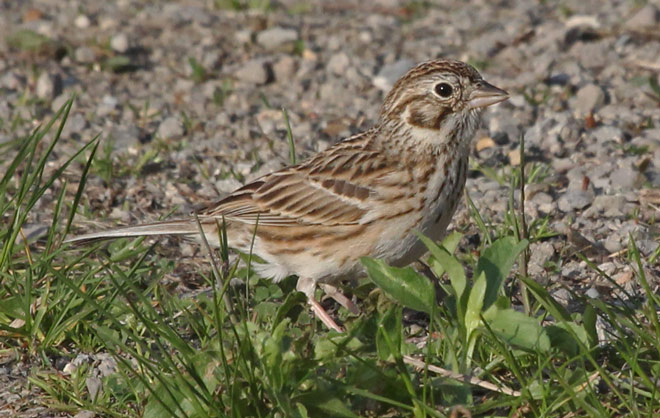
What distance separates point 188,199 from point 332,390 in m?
3.15

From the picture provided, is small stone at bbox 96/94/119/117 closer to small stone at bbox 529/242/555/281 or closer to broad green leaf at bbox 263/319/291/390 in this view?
small stone at bbox 529/242/555/281

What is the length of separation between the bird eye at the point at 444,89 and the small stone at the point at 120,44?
4479 mm

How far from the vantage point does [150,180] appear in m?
6.91

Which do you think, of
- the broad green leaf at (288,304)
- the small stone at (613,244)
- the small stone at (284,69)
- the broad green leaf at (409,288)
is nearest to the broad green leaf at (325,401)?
the broad green leaf at (288,304)

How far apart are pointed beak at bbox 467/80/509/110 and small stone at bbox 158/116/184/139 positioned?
288 cm

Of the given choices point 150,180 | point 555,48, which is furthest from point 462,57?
point 150,180

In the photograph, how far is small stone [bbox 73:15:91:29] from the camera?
985 centimetres

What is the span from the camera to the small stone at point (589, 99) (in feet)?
25.4

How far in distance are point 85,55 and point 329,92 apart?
84.4 inches

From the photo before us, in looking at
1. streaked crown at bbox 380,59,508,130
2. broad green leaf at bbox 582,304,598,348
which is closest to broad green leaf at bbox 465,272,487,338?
broad green leaf at bbox 582,304,598,348

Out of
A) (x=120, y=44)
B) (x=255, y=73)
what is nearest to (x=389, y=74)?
(x=255, y=73)

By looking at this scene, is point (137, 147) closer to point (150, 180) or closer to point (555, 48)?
point (150, 180)

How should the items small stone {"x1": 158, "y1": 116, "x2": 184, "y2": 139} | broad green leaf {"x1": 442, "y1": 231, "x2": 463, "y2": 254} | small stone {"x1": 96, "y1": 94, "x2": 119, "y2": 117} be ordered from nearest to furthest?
1. broad green leaf {"x1": 442, "y1": 231, "x2": 463, "y2": 254}
2. small stone {"x1": 158, "y1": 116, "x2": 184, "y2": 139}
3. small stone {"x1": 96, "y1": 94, "x2": 119, "y2": 117}

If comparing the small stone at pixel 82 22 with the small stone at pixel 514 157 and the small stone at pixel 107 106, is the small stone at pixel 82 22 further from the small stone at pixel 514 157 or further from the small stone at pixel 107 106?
the small stone at pixel 514 157
